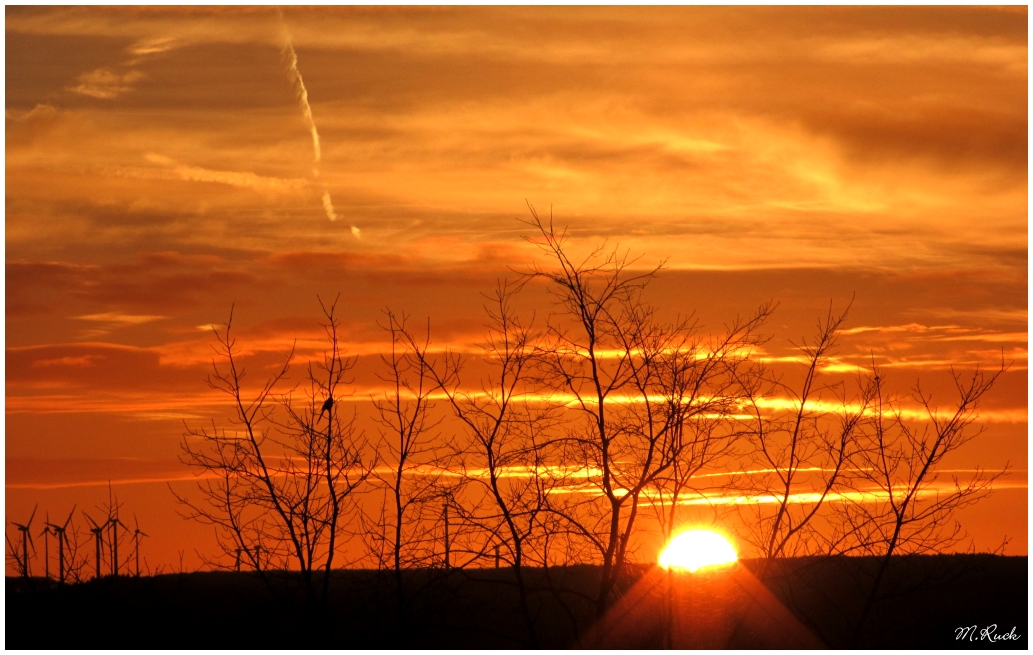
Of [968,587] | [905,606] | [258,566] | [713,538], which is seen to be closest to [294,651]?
[258,566]

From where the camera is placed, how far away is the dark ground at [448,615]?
74.3 ft

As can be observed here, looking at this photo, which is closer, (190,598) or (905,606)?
(905,606)

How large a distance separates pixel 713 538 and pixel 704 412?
9.94 feet

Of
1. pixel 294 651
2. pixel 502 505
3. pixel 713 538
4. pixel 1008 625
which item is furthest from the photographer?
pixel 1008 625

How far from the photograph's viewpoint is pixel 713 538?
958 inches

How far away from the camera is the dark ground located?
2264cm

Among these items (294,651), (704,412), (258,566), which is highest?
(704,412)

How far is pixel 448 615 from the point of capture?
26031mm

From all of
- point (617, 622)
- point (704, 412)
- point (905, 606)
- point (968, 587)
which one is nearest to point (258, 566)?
point (617, 622)

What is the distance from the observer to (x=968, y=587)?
111 feet

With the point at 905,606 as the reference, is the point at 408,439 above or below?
above

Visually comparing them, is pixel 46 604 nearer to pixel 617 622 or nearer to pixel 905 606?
pixel 617 622

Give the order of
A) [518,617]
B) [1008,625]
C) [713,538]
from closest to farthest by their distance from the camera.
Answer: [713,538] < [1008,625] < [518,617]

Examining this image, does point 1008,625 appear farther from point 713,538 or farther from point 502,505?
point 502,505
